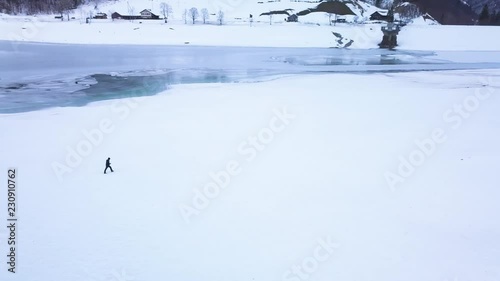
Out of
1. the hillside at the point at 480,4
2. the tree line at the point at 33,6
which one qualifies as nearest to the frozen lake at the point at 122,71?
the tree line at the point at 33,6

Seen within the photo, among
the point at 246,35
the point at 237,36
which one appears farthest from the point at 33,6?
the point at 246,35

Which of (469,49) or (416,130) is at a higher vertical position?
(469,49)

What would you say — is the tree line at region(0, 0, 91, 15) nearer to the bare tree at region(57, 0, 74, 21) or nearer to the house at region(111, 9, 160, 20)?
the bare tree at region(57, 0, 74, 21)

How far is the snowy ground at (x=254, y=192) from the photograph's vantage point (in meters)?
5.65

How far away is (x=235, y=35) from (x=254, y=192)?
44.0 meters

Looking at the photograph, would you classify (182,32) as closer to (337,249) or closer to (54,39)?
(54,39)

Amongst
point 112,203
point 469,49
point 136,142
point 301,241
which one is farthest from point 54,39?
point 469,49

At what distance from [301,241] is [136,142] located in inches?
258

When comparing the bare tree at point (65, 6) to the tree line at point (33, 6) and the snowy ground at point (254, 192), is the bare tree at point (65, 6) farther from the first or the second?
the snowy ground at point (254, 192)

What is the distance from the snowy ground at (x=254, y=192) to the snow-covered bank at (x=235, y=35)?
3328cm

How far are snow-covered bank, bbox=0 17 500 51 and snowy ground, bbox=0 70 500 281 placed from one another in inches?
1310

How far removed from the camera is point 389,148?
1053 centimetres

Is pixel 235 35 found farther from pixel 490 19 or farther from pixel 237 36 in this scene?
pixel 490 19

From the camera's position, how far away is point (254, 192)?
312 inches
